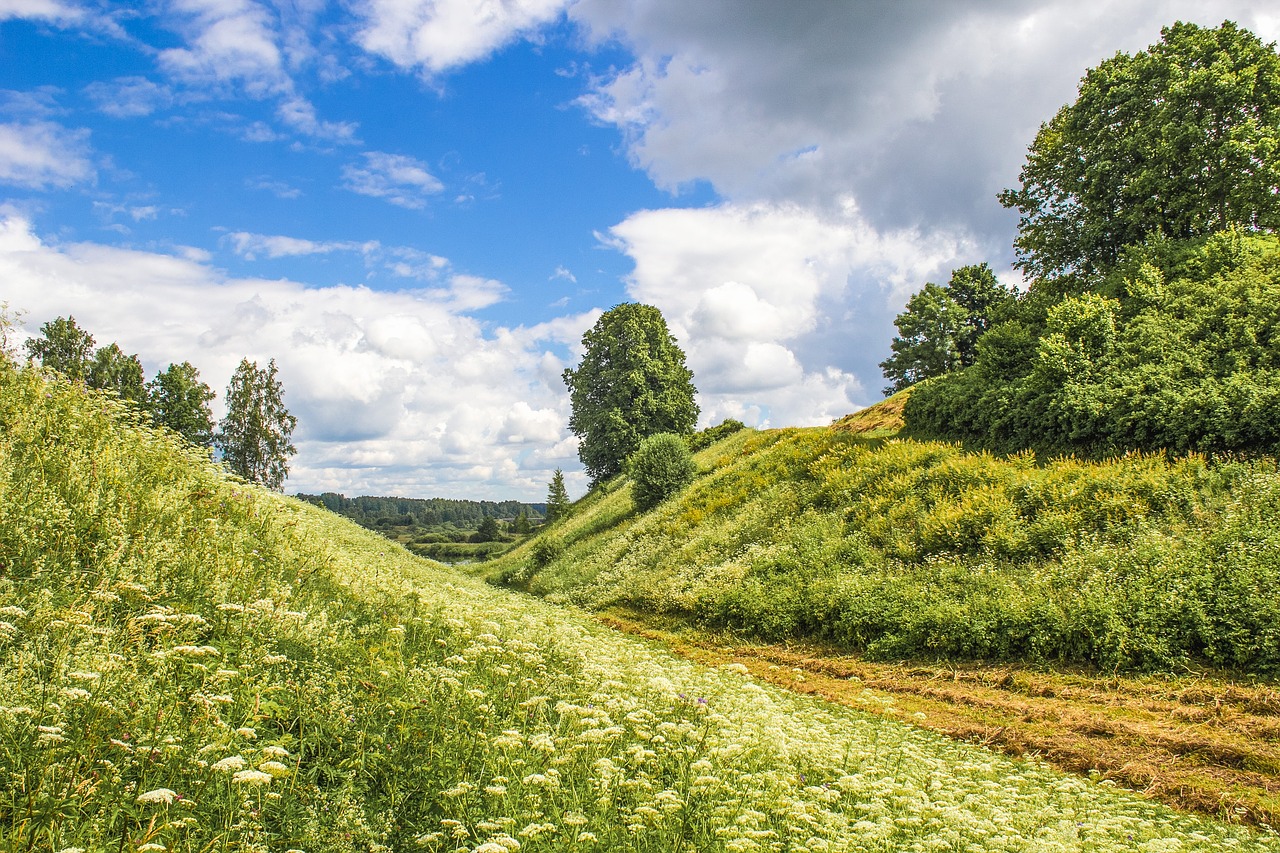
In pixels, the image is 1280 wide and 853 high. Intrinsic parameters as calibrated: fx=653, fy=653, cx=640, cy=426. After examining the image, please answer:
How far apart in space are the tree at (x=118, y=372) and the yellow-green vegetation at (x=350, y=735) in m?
54.2

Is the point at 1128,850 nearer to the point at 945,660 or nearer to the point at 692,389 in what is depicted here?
the point at 945,660

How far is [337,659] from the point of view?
17.9ft

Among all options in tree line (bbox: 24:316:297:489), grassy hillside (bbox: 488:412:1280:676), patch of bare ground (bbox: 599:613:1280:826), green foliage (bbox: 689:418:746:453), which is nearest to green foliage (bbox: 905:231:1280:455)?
grassy hillside (bbox: 488:412:1280:676)

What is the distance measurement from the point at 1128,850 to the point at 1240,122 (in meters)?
24.2

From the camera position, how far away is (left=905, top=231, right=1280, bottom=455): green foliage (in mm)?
14633

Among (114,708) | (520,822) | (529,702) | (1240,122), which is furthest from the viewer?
(1240,122)

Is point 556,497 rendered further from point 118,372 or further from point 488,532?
point 488,532

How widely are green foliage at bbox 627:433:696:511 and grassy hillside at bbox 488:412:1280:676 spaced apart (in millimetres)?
5118

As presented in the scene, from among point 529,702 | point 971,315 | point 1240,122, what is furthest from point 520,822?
point 971,315

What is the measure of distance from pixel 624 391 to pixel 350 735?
132 feet

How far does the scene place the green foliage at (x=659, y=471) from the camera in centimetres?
2955

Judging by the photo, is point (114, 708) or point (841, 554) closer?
point (114, 708)

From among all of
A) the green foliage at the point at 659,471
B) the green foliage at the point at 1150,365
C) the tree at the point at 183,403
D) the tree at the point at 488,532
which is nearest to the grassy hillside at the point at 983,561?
the green foliage at the point at 1150,365

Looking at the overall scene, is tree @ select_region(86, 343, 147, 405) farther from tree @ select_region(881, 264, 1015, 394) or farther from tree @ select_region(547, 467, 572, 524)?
tree @ select_region(881, 264, 1015, 394)
